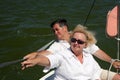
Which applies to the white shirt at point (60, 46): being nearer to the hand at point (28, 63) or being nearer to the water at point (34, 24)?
the hand at point (28, 63)

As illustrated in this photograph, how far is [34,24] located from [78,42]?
666 cm

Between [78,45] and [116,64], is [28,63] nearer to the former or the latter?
[78,45]

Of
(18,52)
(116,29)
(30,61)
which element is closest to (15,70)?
(18,52)

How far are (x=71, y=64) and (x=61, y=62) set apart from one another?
0.15 meters

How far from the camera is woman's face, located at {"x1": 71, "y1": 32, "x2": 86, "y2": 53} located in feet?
Result: 12.9

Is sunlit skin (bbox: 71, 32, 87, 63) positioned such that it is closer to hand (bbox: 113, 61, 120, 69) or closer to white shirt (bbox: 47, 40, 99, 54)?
white shirt (bbox: 47, 40, 99, 54)

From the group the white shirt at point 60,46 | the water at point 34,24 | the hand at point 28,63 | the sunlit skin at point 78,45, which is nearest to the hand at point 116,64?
the white shirt at point 60,46

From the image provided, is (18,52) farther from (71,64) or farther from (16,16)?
(71,64)

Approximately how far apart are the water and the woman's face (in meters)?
2.95

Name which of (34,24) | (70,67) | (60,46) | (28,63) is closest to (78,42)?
(70,67)

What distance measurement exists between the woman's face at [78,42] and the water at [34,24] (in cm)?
295

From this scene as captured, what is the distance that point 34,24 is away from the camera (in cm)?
1048

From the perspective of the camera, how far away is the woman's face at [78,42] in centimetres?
394

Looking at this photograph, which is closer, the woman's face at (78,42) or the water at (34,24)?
the woman's face at (78,42)
